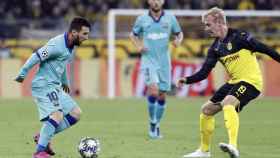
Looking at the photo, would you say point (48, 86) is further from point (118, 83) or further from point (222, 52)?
point (118, 83)

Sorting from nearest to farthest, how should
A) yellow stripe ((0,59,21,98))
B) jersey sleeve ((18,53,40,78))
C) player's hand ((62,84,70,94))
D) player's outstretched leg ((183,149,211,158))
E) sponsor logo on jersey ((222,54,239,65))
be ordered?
jersey sleeve ((18,53,40,78)) < sponsor logo on jersey ((222,54,239,65)) < player's outstretched leg ((183,149,211,158)) < player's hand ((62,84,70,94)) < yellow stripe ((0,59,21,98))

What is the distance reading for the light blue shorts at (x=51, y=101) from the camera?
11.3 meters

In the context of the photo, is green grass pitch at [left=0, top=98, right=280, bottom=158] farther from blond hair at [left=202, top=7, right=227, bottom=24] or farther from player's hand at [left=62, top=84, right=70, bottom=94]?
blond hair at [left=202, top=7, right=227, bottom=24]

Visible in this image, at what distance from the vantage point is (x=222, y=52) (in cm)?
1162

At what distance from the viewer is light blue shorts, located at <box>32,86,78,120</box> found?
1128cm

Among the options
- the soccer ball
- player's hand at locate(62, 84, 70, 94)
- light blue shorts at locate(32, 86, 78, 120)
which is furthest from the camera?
player's hand at locate(62, 84, 70, 94)

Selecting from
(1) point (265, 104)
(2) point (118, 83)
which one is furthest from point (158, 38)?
(2) point (118, 83)

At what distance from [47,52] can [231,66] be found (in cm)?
248

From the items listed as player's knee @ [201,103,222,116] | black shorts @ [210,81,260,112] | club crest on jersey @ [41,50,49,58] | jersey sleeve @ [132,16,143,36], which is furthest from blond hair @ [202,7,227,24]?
jersey sleeve @ [132,16,143,36]

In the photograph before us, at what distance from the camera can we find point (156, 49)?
52.5 feet

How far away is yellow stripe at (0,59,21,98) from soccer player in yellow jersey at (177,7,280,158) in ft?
52.5

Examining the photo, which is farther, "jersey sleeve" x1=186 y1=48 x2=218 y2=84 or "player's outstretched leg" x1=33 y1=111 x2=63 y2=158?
"jersey sleeve" x1=186 y1=48 x2=218 y2=84

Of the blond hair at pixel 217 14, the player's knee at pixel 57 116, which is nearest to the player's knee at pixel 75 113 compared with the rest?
the player's knee at pixel 57 116

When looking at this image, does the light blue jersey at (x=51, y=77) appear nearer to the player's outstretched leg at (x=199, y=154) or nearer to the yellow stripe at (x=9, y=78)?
the player's outstretched leg at (x=199, y=154)
